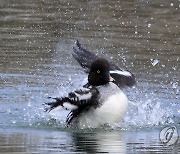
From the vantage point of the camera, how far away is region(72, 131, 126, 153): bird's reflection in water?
31.4ft

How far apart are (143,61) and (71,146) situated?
5.21 m

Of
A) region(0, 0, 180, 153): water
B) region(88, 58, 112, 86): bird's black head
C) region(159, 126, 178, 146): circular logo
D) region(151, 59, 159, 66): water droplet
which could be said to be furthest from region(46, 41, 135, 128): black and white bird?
region(151, 59, 159, 66): water droplet

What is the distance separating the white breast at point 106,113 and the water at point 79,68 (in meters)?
0.12

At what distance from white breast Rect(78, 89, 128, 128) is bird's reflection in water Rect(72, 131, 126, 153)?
21 cm

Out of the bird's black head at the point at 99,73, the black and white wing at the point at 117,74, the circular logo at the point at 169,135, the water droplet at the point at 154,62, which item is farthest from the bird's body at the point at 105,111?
the water droplet at the point at 154,62

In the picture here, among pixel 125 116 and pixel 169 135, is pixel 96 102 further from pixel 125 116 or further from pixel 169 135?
pixel 169 135

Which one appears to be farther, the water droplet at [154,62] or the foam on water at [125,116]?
the water droplet at [154,62]

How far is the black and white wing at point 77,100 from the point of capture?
10.8 metres

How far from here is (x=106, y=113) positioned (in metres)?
10.9

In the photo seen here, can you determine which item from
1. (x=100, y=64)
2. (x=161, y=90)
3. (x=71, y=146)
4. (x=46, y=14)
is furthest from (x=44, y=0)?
(x=71, y=146)

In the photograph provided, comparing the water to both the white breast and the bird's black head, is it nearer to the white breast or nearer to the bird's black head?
the white breast

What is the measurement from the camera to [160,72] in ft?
46.9

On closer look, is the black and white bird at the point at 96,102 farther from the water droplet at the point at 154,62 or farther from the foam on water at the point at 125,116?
the water droplet at the point at 154,62

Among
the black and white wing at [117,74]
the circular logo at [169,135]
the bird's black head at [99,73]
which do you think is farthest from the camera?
the black and white wing at [117,74]
